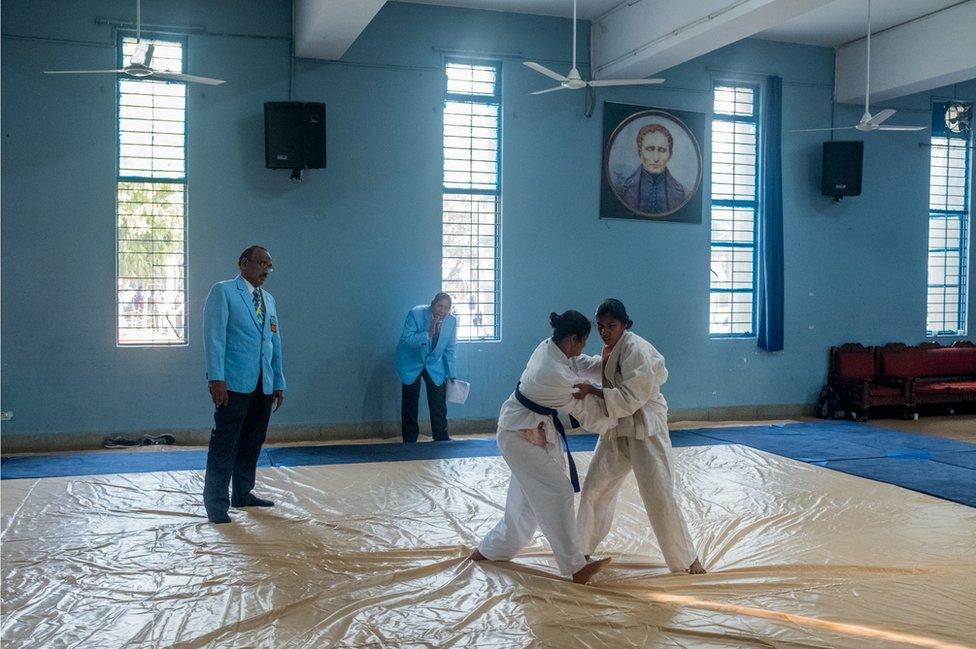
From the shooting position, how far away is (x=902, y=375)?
9.13m

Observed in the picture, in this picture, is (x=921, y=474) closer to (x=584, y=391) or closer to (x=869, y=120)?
(x=869, y=120)

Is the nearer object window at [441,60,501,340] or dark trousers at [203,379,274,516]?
dark trousers at [203,379,274,516]

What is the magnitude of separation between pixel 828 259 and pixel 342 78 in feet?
17.8

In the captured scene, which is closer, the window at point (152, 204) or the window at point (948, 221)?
the window at point (152, 204)

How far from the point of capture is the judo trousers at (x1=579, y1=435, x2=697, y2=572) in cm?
388

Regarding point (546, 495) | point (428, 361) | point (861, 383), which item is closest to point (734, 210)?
point (861, 383)

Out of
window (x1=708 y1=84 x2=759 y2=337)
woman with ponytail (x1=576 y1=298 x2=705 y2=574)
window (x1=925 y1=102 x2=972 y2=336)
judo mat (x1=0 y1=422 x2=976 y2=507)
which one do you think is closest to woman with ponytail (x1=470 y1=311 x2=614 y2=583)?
woman with ponytail (x1=576 y1=298 x2=705 y2=574)

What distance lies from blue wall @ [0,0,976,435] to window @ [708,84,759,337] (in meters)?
0.24

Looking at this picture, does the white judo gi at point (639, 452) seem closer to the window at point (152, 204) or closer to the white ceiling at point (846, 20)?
the window at point (152, 204)

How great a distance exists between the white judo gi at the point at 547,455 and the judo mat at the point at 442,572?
197 mm

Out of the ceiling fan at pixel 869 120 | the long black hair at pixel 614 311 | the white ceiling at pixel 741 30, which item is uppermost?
the white ceiling at pixel 741 30

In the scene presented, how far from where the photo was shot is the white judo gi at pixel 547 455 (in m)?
3.69

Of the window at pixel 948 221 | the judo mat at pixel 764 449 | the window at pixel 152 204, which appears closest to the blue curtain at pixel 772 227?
the judo mat at pixel 764 449

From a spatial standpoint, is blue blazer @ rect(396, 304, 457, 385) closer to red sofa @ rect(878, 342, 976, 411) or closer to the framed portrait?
the framed portrait
